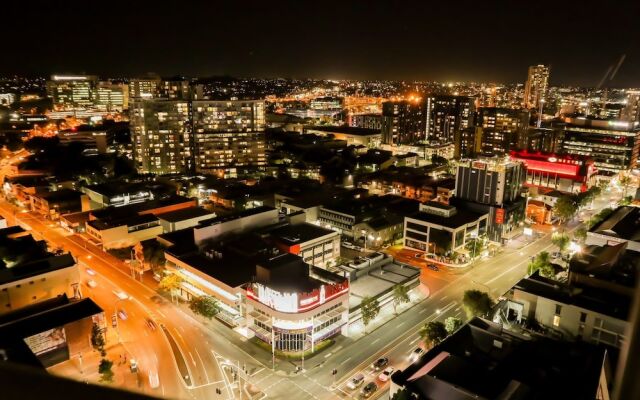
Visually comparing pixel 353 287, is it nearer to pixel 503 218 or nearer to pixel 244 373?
pixel 244 373

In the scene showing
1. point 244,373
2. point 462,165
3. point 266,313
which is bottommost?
point 244,373

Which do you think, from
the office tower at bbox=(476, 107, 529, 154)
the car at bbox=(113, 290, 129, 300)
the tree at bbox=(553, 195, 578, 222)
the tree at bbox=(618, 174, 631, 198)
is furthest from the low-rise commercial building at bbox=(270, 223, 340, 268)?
the office tower at bbox=(476, 107, 529, 154)

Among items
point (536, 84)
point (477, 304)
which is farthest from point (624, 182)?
point (536, 84)

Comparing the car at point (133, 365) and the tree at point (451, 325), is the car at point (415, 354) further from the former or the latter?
the car at point (133, 365)

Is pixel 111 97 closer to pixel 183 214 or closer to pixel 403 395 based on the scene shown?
pixel 183 214

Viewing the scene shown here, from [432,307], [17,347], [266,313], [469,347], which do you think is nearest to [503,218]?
[432,307]

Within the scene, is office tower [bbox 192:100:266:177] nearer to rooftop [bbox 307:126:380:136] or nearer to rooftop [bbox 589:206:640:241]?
rooftop [bbox 307:126:380:136]

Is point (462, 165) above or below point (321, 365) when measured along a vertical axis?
above
